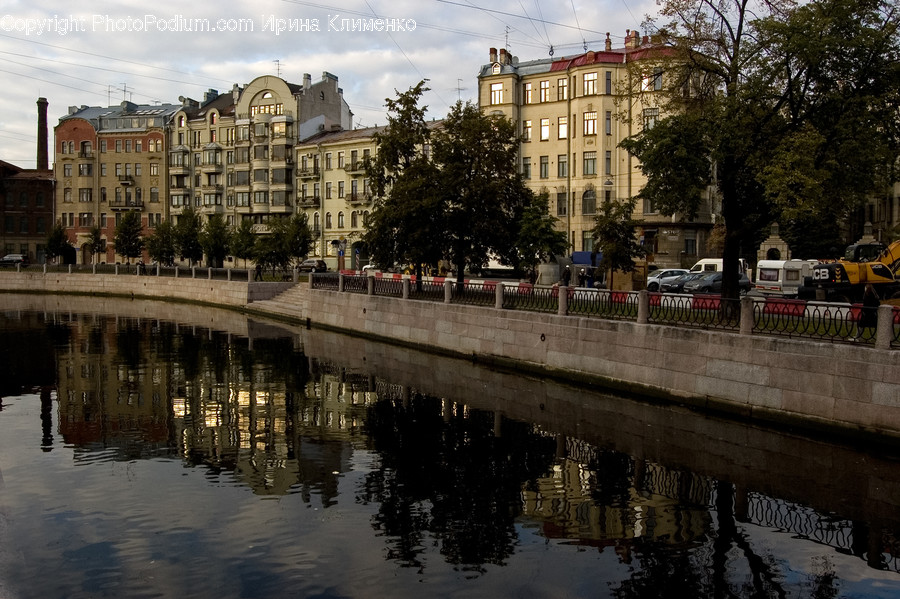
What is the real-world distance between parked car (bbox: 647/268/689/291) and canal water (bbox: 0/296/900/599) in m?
22.7

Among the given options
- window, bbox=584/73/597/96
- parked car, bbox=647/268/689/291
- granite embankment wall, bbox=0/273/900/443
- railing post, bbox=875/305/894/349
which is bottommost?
granite embankment wall, bbox=0/273/900/443

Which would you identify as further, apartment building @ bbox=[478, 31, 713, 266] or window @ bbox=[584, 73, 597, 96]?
window @ bbox=[584, 73, 597, 96]

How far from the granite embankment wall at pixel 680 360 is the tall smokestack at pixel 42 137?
80.4 meters

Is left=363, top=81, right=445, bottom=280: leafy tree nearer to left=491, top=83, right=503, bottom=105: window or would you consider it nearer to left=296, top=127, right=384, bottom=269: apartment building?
left=491, top=83, right=503, bottom=105: window

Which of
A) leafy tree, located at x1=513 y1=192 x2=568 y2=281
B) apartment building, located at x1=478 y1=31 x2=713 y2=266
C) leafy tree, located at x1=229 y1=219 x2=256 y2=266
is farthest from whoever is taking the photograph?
leafy tree, located at x1=229 y1=219 x2=256 y2=266

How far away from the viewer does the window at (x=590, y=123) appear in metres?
55.7

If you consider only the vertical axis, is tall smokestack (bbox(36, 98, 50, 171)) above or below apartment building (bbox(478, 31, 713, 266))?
above

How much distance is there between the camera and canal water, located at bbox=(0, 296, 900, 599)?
31.6 feet

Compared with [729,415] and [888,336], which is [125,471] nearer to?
[729,415]

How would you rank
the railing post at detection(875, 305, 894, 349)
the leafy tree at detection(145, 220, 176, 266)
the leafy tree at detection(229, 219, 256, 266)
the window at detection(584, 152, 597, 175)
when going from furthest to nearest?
the leafy tree at detection(145, 220, 176, 266), the leafy tree at detection(229, 219, 256, 266), the window at detection(584, 152, 597, 175), the railing post at detection(875, 305, 894, 349)

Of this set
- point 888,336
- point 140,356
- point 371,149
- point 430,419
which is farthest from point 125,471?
point 371,149

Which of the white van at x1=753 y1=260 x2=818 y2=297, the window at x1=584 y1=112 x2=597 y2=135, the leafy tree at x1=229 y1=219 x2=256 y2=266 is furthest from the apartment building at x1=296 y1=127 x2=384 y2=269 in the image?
the white van at x1=753 y1=260 x2=818 y2=297

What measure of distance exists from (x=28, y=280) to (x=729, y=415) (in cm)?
6560

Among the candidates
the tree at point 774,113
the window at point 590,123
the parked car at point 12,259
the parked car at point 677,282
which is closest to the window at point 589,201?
the window at point 590,123
